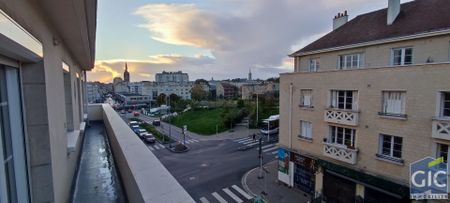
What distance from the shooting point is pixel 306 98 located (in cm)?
1325

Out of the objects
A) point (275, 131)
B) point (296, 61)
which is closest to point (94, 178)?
point (296, 61)

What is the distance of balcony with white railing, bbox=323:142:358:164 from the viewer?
35.8 ft

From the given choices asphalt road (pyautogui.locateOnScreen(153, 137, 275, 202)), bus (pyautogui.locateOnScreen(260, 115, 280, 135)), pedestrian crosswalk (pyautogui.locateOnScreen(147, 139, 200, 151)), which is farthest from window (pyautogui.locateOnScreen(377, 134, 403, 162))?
pedestrian crosswalk (pyautogui.locateOnScreen(147, 139, 200, 151))

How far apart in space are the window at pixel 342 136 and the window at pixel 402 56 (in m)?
3.88

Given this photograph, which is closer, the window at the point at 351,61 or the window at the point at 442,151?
the window at the point at 442,151

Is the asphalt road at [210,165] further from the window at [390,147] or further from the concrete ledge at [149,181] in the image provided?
the concrete ledge at [149,181]

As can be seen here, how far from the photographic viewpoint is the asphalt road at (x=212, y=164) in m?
15.1

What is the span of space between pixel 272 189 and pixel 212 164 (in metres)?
6.35

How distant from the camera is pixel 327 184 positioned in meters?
12.8

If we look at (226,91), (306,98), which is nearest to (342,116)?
(306,98)

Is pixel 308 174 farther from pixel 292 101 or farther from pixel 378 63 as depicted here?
pixel 378 63

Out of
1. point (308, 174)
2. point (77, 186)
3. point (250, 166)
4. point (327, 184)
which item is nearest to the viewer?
point (77, 186)

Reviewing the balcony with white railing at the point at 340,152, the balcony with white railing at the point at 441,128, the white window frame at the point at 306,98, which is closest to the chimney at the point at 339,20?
the white window frame at the point at 306,98

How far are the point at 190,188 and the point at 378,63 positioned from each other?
13137 millimetres
